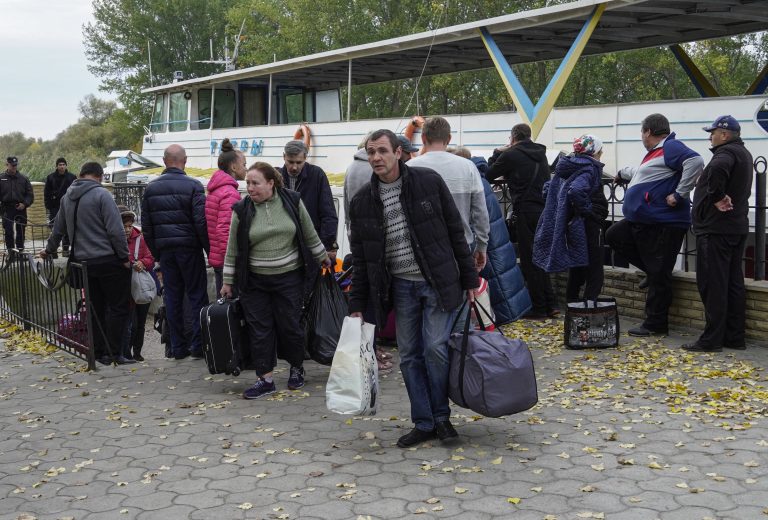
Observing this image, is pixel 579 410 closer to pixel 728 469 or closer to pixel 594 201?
pixel 728 469

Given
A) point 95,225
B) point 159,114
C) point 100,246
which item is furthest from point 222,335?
point 159,114

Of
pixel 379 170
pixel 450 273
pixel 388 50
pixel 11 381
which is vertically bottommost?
pixel 11 381

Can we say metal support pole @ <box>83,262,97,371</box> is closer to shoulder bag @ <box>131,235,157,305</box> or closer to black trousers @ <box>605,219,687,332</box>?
shoulder bag @ <box>131,235,157,305</box>

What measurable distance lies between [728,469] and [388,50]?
44.0ft

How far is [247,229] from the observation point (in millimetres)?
6910

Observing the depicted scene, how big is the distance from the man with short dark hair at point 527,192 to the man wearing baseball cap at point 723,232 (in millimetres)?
1995

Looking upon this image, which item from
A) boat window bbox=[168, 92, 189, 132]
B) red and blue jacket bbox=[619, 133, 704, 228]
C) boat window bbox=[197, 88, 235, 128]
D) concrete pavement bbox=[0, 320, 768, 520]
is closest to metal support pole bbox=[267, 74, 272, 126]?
boat window bbox=[197, 88, 235, 128]

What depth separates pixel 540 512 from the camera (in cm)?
466

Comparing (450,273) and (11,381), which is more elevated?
(450,273)

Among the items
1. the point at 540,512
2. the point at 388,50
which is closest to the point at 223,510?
the point at 540,512

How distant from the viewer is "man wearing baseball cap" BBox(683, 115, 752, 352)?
7.75m

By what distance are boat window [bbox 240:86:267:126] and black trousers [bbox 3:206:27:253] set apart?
6.09m

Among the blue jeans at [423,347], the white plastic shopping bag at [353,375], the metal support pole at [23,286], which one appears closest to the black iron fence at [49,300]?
the metal support pole at [23,286]

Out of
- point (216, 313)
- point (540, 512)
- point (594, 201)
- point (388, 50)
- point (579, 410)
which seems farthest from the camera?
point (388, 50)
